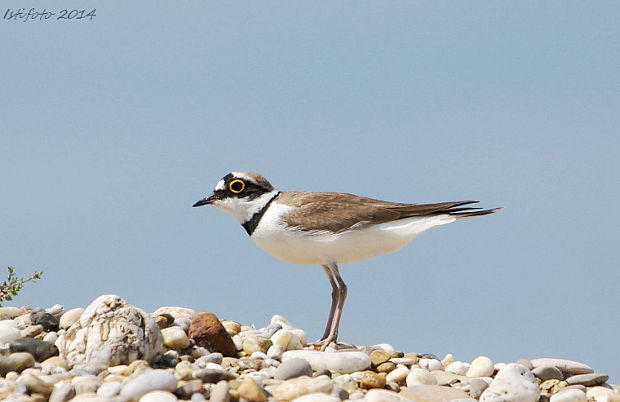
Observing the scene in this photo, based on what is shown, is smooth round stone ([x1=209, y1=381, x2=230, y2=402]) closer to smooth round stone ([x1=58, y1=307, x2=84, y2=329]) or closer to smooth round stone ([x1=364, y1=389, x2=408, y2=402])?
smooth round stone ([x1=364, y1=389, x2=408, y2=402])

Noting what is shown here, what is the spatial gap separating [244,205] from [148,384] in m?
3.29

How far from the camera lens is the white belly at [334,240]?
319 inches

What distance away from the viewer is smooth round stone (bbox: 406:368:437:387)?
6949 mm

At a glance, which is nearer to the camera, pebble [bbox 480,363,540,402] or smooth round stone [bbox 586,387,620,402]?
pebble [bbox 480,363,540,402]

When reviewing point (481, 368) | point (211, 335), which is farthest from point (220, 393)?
point (481, 368)

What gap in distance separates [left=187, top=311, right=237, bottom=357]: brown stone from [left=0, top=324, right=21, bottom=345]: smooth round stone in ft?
5.17

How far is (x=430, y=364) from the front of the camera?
7.84m

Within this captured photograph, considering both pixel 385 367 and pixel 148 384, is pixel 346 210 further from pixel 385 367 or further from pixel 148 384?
pixel 148 384

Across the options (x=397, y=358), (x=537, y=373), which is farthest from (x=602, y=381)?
(x=397, y=358)

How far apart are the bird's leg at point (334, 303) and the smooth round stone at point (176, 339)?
1.51m

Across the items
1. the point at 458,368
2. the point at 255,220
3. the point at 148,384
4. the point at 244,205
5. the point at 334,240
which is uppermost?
the point at 244,205

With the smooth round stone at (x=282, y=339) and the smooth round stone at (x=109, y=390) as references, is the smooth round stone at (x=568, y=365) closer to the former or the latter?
the smooth round stone at (x=282, y=339)

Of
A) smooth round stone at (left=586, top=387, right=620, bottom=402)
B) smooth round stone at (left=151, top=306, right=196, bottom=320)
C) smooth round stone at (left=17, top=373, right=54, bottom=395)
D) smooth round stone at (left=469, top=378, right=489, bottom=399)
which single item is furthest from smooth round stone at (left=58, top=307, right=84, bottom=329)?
smooth round stone at (left=586, top=387, right=620, bottom=402)

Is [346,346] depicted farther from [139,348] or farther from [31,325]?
[31,325]
